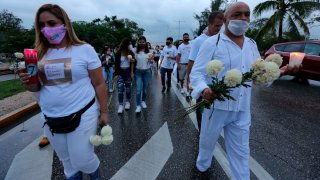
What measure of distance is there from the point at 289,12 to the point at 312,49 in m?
12.9

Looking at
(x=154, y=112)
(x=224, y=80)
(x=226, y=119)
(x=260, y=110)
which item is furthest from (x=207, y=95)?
(x=260, y=110)

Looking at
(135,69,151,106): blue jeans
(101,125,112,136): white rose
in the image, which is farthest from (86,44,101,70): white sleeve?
(135,69,151,106): blue jeans

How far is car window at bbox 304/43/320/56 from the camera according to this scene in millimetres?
12008

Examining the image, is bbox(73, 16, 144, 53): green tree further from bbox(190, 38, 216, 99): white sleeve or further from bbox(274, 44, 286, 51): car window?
bbox(190, 38, 216, 99): white sleeve

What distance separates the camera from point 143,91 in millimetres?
7684

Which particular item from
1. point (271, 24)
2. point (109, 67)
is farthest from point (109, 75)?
point (271, 24)

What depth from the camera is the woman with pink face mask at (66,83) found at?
2.54 meters

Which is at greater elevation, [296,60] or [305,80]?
[296,60]

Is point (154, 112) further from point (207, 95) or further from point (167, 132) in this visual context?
point (207, 95)

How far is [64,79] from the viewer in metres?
2.55

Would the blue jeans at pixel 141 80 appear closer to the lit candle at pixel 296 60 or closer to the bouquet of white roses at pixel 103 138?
the bouquet of white roses at pixel 103 138

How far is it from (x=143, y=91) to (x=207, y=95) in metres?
5.06

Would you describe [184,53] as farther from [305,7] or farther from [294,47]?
[305,7]

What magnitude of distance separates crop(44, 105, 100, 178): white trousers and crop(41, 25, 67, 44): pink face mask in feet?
2.14
